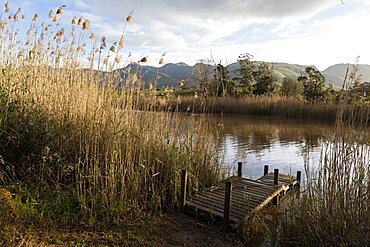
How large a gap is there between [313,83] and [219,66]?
18594 millimetres

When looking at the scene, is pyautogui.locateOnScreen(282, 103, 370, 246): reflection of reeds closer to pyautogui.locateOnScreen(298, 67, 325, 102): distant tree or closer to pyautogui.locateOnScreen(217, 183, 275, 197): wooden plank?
pyautogui.locateOnScreen(217, 183, 275, 197): wooden plank

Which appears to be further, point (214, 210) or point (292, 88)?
point (292, 88)

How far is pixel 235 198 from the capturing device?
12.8 ft

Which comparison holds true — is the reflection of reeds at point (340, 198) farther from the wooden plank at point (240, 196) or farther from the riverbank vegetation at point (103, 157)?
the wooden plank at point (240, 196)

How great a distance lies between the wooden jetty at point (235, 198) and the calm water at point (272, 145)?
31.2 inches

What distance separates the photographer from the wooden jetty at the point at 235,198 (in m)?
3.32

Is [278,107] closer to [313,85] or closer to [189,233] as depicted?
[313,85]

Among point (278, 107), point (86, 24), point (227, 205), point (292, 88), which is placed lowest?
point (227, 205)

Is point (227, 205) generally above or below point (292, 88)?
below

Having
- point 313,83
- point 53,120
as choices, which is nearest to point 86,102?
point 53,120

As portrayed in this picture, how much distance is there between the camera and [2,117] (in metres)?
3.08

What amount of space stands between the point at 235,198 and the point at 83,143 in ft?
6.67

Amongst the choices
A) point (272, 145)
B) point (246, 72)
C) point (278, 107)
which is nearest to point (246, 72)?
point (246, 72)

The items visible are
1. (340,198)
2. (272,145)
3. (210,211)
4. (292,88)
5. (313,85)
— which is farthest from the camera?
(292,88)
